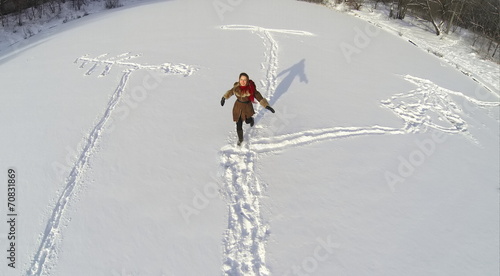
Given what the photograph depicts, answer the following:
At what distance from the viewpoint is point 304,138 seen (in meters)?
6.04

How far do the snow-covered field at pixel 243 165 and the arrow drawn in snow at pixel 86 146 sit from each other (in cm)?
3

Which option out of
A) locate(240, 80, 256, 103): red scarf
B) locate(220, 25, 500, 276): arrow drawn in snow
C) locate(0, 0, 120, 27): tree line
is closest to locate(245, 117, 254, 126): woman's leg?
locate(220, 25, 500, 276): arrow drawn in snow

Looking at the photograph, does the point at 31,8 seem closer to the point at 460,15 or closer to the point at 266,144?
the point at 266,144

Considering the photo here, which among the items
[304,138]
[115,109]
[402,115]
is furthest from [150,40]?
[402,115]

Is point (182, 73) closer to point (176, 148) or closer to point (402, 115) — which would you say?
point (176, 148)

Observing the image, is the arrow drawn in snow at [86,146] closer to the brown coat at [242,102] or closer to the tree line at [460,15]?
the brown coat at [242,102]

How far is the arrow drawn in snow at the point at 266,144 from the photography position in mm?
4047

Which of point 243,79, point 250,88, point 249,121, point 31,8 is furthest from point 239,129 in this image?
point 31,8

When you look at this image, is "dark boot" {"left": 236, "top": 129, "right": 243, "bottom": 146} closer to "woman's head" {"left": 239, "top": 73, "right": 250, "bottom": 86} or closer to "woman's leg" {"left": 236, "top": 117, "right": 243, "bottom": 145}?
"woman's leg" {"left": 236, "top": 117, "right": 243, "bottom": 145}

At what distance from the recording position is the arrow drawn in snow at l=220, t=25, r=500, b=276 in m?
4.05

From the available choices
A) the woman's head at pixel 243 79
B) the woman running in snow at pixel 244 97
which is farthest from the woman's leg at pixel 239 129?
the woman's head at pixel 243 79

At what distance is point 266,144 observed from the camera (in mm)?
5844

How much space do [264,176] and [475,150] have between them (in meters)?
4.87

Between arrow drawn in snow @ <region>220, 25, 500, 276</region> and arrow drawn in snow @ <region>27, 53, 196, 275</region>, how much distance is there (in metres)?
2.44
